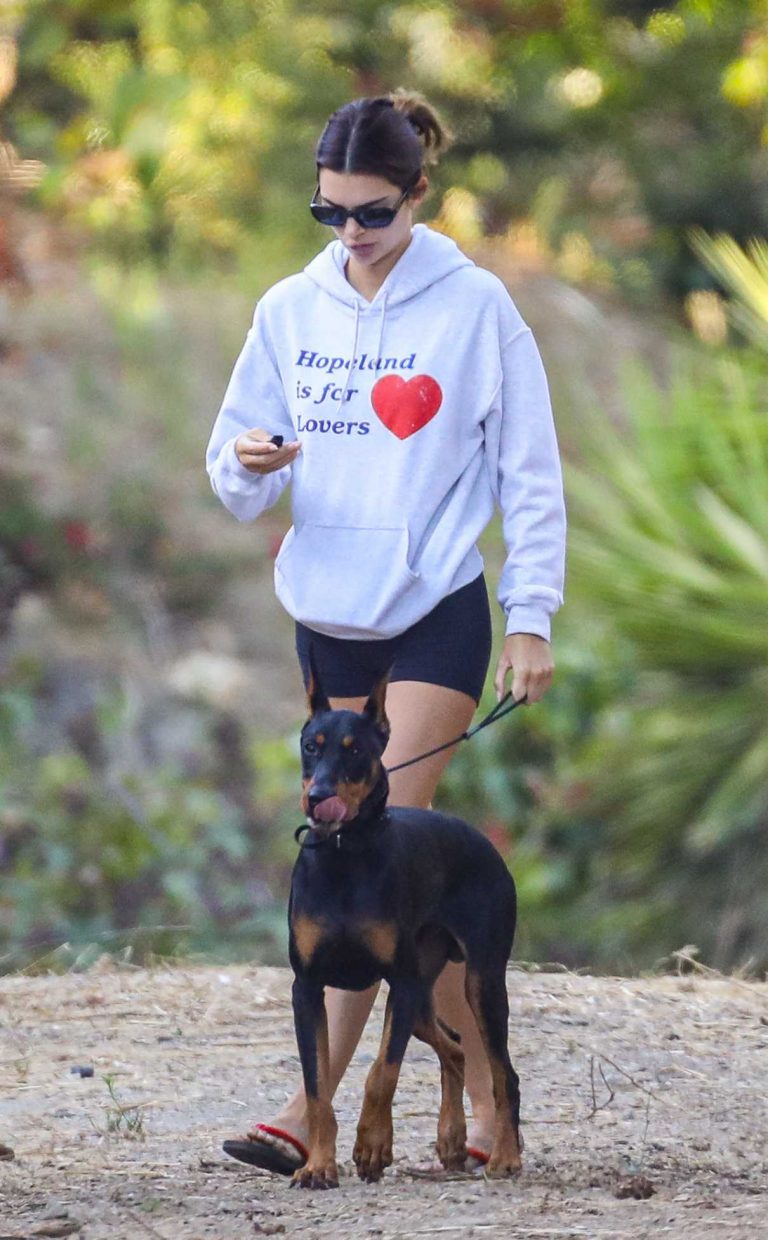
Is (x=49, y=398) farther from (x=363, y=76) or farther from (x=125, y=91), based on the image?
(x=363, y=76)

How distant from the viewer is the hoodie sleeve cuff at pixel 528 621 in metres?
3.67

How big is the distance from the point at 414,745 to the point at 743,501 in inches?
177

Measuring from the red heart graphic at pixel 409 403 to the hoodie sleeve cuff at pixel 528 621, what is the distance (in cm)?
38

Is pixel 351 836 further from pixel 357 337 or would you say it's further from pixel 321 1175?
pixel 357 337

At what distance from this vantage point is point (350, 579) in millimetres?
3695

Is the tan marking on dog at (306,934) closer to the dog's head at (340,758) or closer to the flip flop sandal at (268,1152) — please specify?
the dog's head at (340,758)

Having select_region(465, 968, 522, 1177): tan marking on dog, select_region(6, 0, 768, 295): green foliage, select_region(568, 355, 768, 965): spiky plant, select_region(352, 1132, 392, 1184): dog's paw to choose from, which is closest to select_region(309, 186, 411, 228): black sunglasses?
select_region(465, 968, 522, 1177): tan marking on dog

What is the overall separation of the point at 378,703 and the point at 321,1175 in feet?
2.71

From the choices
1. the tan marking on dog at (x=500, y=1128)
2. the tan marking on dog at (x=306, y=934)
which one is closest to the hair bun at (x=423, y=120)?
the tan marking on dog at (x=306, y=934)

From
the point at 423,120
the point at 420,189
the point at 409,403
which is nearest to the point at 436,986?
the point at 409,403

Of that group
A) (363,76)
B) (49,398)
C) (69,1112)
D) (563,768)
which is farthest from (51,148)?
(69,1112)

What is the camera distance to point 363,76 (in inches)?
615

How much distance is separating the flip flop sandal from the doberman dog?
84 millimetres

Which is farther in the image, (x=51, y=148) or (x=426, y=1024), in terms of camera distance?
(x=51, y=148)
